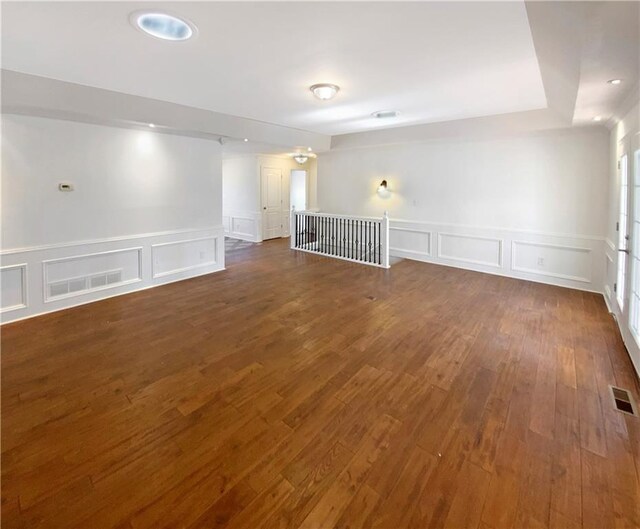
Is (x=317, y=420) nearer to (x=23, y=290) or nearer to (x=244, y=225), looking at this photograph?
(x=23, y=290)

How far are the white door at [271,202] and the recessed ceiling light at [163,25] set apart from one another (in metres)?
6.74

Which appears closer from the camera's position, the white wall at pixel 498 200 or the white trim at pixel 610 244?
the white trim at pixel 610 244

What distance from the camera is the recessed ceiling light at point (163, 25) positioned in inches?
88.0

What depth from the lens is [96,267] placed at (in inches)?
180

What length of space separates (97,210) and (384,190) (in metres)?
5.36

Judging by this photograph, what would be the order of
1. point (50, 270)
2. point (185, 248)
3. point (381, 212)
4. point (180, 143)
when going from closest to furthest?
point (50, 270) < point (180, 143) < point (185, 248) < point (381, 212)

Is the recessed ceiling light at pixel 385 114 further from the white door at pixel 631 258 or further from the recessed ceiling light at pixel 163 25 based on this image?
the recessed ceiling light at pixel 163 25

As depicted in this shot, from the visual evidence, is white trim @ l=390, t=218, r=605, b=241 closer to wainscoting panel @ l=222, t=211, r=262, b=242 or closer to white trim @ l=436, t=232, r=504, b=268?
white trim @ l=436, t=232, r=504, b=268

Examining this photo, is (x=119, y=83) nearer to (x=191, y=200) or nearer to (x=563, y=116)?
(x=191, y=200)

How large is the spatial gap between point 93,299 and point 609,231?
7.11 meters

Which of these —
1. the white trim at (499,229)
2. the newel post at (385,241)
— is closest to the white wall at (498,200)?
the white trim at (499,229)

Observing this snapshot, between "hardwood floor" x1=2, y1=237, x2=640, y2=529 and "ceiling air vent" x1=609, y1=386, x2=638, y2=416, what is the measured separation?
7 cm

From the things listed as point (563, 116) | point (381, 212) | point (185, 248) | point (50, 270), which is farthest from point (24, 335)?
point (563, 116)

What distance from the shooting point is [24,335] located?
348cm
